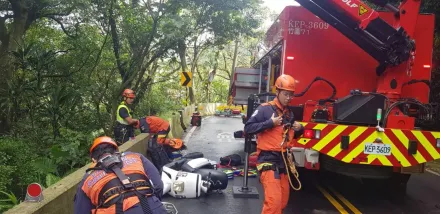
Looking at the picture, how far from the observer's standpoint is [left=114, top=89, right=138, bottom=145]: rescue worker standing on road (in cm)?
794

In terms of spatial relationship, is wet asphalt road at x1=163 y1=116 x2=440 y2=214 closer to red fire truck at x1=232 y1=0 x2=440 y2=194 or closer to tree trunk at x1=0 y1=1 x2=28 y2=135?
red fire truck at x1=232 y1=0 x2=440 y2=194

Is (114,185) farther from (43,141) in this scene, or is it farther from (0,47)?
(0,47)

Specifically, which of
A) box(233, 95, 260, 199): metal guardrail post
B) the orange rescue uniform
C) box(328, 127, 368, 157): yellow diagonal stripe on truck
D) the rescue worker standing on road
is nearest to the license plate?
box(328, 127, 368, 157): yellow diagonal stripe on truck

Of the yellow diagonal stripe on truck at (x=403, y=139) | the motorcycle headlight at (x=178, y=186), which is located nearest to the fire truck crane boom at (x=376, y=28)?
the yellow diagonal stripe on truck at (x=403, y=139)

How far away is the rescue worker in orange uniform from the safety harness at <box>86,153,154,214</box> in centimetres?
184

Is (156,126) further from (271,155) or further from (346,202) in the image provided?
(271,155)

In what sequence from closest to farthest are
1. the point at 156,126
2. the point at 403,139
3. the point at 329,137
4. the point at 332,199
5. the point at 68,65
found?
1. the point at 403,139
2. the point at 329,137
3. the point at 332,199
4. the point at 156,126
5. the point at 68,65

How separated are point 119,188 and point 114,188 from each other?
1.3 inches

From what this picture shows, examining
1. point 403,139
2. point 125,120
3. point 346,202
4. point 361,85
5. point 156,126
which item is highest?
point 361,85

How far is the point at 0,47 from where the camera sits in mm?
10695

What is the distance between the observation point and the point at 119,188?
272 centimetres

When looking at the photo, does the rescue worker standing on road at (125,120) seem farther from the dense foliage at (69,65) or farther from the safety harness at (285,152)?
the safety harness at (285,152)

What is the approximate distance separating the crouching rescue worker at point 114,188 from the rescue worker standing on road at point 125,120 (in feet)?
16.4

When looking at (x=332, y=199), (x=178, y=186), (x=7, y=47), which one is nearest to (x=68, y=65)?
(x=7, y=47)
